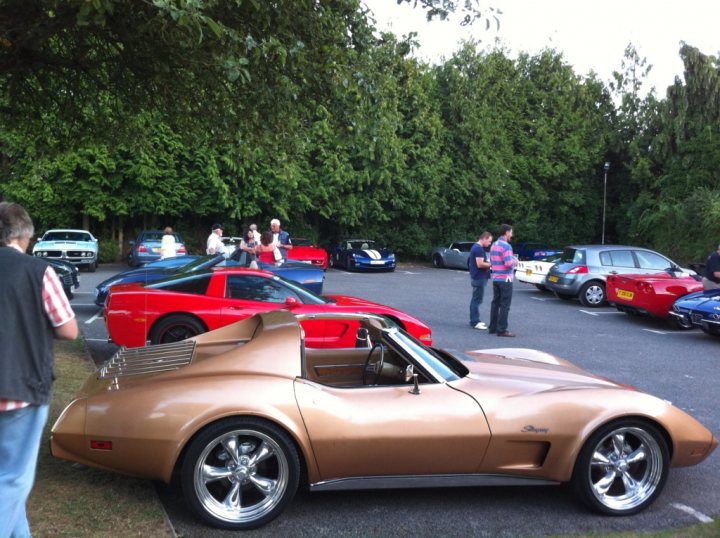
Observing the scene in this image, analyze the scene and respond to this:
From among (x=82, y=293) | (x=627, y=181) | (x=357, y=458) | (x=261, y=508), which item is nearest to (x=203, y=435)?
(x=261, y=508)

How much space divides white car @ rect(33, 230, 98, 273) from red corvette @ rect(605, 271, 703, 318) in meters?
18.1

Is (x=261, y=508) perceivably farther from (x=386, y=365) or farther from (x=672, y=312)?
(x=672, y=312)

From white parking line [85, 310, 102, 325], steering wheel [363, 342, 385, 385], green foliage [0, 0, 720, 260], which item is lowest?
white parking line [85, 310, 102, 325]

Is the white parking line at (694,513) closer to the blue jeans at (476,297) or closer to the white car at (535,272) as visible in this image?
the blue jeans at (476,297)

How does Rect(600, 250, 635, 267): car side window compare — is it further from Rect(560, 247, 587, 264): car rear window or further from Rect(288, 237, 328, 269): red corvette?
Rect(288, 237, 328, 269): red corvette

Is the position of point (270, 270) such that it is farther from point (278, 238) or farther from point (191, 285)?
point (278, 238)

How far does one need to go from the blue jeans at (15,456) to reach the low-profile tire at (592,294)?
14.7 meters

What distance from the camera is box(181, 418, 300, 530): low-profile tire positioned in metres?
4.02

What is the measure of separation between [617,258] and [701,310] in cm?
528

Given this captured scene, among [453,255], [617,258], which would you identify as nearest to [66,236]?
[453,255]

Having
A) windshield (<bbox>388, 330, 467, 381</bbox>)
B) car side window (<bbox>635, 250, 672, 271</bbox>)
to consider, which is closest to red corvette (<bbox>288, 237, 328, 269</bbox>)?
car side window (<bbox>635, 250, 672, 271</bbox>)

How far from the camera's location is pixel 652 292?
42.2ft

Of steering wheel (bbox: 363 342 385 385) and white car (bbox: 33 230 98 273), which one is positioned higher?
steering wheel (bbox: 363 342 385 385)

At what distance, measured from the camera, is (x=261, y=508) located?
4098mm
